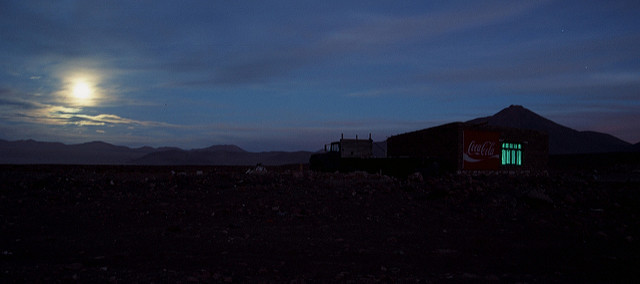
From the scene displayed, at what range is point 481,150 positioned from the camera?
3100 centimetres

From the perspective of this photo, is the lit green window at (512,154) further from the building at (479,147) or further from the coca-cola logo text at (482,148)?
the coca-cola logo text at (482,148)

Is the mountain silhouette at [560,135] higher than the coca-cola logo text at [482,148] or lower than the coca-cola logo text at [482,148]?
higher

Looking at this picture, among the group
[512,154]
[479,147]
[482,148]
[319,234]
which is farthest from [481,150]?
[319,234]

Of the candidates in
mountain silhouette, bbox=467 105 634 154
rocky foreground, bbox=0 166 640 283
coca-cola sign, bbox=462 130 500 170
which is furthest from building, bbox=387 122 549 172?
mountain silhouette, bbox=467 105 634 154

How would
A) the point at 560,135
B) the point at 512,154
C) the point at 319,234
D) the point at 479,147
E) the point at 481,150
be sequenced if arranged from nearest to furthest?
the point at 319,234 < the point at 479,147 < the point at 481,150 < the point at 512,154 < the point at 560,135

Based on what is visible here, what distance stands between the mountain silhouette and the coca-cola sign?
403 feet

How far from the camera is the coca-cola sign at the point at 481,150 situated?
30.3 m

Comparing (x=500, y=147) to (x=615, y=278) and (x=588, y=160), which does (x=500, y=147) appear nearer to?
(x=615, y=278)

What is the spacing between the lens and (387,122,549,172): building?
30078 mm

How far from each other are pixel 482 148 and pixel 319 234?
84.9 feet

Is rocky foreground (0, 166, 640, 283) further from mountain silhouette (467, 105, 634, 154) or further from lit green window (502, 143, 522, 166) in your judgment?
mountain silhouette (467, 105, 634, 154)

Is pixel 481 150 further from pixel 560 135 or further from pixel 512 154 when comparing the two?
pixel 560 135

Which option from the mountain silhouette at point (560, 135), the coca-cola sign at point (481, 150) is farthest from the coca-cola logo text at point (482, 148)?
the mountain silhouette at point (560, 135)

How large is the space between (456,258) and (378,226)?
8.68ft
